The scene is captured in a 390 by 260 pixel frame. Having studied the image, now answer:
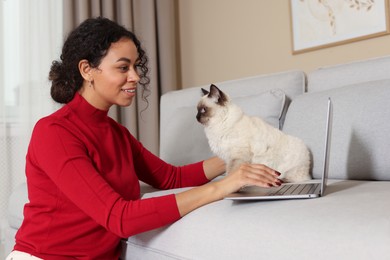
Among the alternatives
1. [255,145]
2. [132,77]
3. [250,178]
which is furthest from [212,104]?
Result: [250,178]

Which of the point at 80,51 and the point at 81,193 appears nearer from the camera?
the point at 81,193

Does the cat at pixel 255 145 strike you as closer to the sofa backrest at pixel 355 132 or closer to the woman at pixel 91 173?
the sofa backrest at pixel 355 132

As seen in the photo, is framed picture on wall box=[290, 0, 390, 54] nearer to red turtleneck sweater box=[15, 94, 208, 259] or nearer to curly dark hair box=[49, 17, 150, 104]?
curly dark hair box=[49, 17, 150, 104]

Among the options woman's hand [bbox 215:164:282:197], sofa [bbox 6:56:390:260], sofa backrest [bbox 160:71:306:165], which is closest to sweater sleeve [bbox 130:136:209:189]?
sofa [bbox 6:56:390:260]

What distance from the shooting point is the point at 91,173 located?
4.01 ft

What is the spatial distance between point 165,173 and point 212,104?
13.2 inches

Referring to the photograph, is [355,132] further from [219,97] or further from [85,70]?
[85,70]

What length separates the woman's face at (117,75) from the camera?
141cm

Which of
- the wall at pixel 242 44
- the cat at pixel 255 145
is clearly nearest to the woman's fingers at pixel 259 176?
the cat at pixel 255 145

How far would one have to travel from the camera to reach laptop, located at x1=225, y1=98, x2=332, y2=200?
113 cm

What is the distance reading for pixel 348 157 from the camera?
1.67m

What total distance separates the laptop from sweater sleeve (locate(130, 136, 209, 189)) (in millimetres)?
501

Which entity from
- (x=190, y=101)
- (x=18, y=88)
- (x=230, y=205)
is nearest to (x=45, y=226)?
(x=230, y=205)

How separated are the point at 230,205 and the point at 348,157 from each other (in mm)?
654
